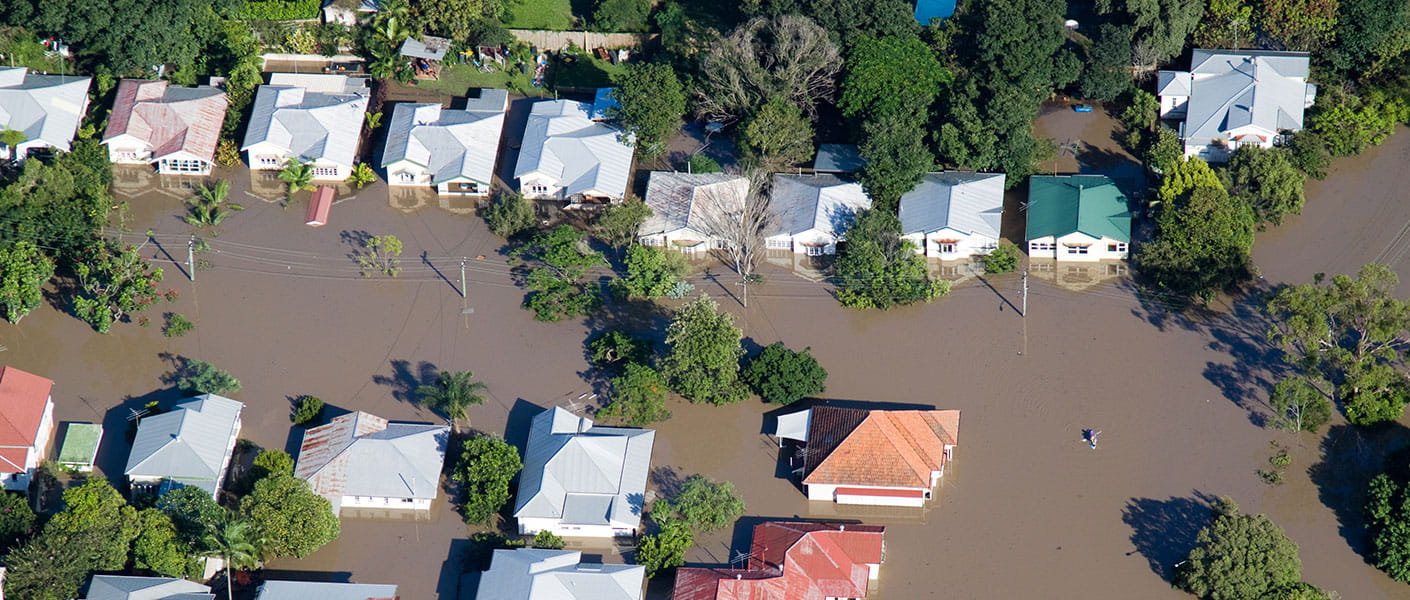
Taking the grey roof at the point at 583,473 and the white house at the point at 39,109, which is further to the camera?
the white house at the point at 39,109

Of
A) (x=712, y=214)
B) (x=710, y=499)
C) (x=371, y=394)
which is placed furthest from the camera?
(x=712, y=214)

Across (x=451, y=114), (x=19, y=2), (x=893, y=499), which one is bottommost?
(x=893, y=499)

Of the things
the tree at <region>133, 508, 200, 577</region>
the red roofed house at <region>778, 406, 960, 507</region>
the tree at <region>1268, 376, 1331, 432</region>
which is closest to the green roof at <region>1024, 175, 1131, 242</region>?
the tree at <region>1268, 376, 1331, 432</region>

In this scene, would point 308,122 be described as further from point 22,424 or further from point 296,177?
point 22,424

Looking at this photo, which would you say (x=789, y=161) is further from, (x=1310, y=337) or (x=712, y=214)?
(x=1310, y=337)

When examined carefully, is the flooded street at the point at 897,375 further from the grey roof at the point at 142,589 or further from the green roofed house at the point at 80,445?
the grey roof at the point at 142,589

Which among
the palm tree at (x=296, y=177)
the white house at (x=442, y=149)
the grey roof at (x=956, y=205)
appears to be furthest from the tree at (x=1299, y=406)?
the palm tree at (x=296, y=177)

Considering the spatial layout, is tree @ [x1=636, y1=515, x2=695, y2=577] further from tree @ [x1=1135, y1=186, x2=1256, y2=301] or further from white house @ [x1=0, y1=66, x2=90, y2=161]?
white house @ [x1=0, y1=66, x2=90, y2=161]

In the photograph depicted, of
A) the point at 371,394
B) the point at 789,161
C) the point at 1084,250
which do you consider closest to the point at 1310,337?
the point at 1084,250
